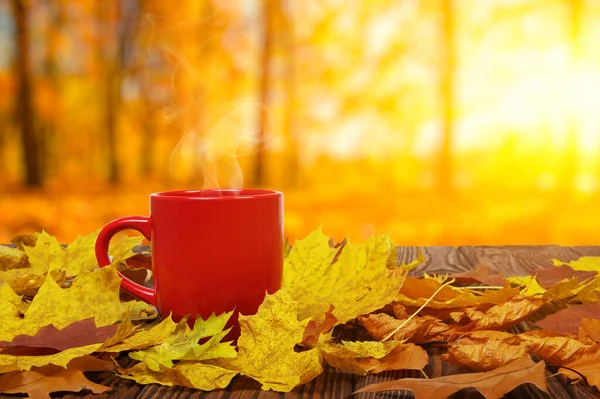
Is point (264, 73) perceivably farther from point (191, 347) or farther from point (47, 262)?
point (191, 347)

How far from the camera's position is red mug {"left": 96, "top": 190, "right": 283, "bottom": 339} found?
0.55 m

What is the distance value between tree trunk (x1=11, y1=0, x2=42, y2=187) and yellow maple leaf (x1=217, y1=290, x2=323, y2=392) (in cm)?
584

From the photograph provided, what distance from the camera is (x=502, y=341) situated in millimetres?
500

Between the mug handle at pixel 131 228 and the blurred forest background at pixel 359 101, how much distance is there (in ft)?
15.6

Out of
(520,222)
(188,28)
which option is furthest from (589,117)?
(188,28)

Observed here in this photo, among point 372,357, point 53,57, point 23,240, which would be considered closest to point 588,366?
point 372,357

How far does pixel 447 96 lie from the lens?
5.78m

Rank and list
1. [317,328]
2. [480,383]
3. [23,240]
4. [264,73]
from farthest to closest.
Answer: [264,73] < [23,240] < [317,328] < [480,383]

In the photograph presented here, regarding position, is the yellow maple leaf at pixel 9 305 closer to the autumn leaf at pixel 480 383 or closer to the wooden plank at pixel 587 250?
the autumn leaf at pixel 480 383

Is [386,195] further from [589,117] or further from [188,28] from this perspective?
[188,28]

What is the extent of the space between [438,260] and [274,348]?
62cm

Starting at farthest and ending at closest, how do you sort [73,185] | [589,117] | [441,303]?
[73,185] → [589,117] → [441,303]

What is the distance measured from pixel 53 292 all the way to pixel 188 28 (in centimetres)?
619

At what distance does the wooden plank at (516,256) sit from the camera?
3.12 ft
